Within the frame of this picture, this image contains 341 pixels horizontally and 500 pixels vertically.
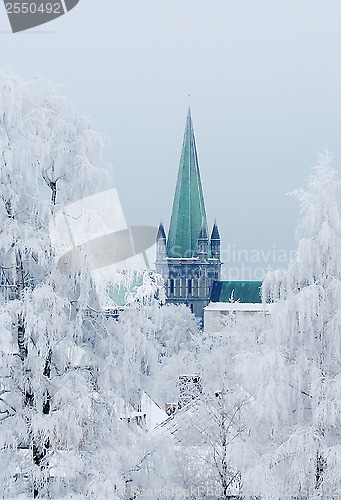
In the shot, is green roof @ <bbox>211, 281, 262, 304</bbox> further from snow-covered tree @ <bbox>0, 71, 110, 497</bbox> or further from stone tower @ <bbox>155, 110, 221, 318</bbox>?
snow-covered tree @ <bbox>0, 71, 110, 497</bbox>

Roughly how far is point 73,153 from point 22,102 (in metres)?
0.41

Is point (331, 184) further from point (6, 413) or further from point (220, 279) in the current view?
point (220, 279)

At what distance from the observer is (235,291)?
4334 centimetres

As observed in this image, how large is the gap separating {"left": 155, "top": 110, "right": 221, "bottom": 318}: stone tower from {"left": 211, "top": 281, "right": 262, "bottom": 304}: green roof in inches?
21.1

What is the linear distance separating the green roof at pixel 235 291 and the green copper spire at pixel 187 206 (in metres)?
2.49

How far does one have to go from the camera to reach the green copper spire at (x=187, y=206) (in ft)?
145

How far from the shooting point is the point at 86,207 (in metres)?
4.78

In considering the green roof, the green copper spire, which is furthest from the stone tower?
the green roof

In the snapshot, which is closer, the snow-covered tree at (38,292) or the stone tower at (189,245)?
the snow-covered tree at (38,292)

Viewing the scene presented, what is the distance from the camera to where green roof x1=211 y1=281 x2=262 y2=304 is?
4184 centimetres

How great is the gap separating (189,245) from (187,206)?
225 centimetres

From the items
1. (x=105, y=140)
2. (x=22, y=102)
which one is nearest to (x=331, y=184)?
(x=105, y=140)

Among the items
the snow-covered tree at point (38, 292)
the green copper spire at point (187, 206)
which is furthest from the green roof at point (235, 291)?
the snow-covered tree at point (38, 292)

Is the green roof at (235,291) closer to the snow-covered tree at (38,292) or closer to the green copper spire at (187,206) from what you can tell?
the green copper spire at (187,206)
